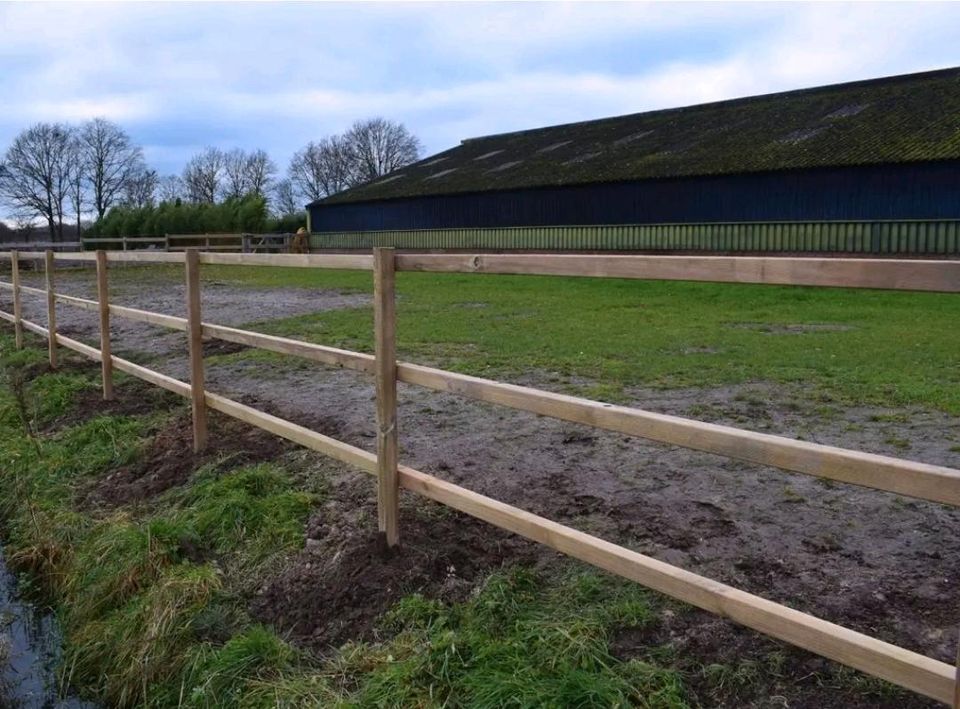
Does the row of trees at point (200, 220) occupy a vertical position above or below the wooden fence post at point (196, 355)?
above

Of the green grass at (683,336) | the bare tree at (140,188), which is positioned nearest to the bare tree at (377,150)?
the bare tree at (140,188)

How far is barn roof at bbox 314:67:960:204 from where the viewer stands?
21.4m

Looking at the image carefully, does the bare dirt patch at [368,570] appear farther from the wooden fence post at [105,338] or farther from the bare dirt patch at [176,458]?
the wooden fence post at [105,338]

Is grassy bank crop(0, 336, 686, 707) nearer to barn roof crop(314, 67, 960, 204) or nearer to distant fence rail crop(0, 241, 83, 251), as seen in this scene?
barn roof crop(314, 67, 960, 204)

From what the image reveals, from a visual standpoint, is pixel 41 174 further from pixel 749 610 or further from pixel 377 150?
pixel 749 610

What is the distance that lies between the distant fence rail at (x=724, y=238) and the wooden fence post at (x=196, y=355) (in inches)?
718

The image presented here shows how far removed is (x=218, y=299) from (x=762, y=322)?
980cm

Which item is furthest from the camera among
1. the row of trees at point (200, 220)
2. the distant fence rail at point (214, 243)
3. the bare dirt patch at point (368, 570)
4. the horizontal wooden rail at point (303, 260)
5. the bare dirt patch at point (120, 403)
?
the row of trees at point (200, 220)

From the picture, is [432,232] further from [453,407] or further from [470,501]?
[470,501]

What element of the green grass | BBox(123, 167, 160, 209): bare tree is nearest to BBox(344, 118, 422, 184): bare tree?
BBox(123, 167, 160, 209): bare tree

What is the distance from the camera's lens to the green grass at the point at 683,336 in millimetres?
7203

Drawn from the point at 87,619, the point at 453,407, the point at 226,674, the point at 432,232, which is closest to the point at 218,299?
the point at 453,407

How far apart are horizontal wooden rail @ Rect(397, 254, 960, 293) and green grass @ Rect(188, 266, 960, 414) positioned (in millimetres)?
3682

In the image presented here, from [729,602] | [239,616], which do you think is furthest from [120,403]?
[729,602]
